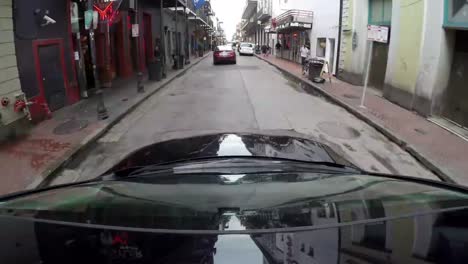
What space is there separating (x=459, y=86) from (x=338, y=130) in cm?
340

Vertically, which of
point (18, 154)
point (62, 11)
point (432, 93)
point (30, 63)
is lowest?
point (18, 154)

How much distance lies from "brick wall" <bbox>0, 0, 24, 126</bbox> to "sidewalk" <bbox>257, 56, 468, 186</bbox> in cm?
854

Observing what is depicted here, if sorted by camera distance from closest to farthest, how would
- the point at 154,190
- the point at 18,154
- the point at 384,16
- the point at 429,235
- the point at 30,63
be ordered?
the point at 429,235, the point at 154,190, the point at 18,154, the point at 30,63, the point at 384,16

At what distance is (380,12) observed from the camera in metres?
17.7

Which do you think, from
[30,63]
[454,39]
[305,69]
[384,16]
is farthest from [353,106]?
[305,69]

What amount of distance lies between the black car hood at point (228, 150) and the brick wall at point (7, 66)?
683 cm

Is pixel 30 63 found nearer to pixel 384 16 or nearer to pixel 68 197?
pixel 68 197

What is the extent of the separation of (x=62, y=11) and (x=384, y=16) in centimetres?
1189

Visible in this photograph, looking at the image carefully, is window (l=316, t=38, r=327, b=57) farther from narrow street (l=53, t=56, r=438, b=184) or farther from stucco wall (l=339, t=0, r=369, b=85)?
narrow street (l=53, t=56, r=438, b=184)

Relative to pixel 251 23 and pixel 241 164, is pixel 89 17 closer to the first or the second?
pixel 241 164

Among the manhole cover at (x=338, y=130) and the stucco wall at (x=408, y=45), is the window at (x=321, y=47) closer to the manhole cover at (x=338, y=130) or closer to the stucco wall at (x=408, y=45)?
the stucco wall at (x=408, y=45)

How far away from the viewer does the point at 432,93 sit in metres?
11.8

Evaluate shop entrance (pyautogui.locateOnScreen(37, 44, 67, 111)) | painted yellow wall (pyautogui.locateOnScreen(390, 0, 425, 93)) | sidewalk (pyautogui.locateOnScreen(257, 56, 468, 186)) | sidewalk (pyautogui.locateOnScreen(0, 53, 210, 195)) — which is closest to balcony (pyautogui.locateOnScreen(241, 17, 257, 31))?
painted yellow wall (pyautogui.locateOnScreen(390, 0, 425, 93))

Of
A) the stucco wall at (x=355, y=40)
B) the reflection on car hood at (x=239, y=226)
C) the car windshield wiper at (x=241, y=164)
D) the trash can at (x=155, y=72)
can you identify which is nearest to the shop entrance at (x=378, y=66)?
the stucco wall at (x=355, y=40)
